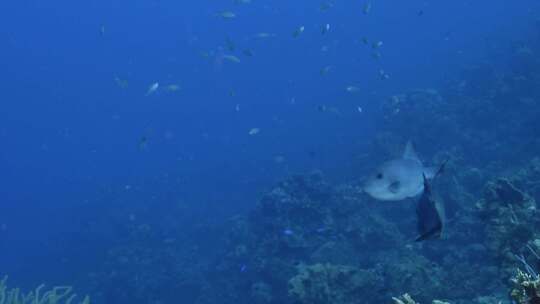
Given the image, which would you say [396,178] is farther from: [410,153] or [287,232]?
[287,232]

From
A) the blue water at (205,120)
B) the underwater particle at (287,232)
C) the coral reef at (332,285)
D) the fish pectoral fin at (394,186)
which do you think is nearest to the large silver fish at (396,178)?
the fish pectoral fin at (394,186)

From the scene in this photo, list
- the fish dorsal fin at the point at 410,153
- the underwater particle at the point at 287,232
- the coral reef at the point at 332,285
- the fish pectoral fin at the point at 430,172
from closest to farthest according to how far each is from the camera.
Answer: the fish pectoral fin at the point at 430,172 < the fish dorsal fin at the point at 410,153 < the coral reef at the point at 332,285 < the underwater particle at the point at 287,232

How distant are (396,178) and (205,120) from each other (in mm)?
51327

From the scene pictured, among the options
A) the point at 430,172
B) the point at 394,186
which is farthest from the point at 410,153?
the point at 394,186

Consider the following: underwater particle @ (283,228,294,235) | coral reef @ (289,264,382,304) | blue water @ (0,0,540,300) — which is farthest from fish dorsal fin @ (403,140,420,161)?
blue water @ (0,0,540,300)

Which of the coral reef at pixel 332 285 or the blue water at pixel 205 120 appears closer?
the coral reef at pixel 332 285

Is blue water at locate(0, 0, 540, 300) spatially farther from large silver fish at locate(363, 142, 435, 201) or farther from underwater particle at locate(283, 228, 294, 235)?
large silver fish at locate(363, 142, 435, 201)

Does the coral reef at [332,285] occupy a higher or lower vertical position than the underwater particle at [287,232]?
higher

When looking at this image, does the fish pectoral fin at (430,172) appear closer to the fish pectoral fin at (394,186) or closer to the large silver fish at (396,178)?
the large silver fish at (396,178)

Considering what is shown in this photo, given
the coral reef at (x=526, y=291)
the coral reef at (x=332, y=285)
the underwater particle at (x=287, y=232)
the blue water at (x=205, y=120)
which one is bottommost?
the blue water at (x=205, y=120)

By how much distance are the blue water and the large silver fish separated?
464 inches

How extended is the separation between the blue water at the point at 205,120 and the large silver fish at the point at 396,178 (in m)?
11.8

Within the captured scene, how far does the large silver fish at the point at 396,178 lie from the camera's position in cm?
411

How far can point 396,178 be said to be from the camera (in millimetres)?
4137
